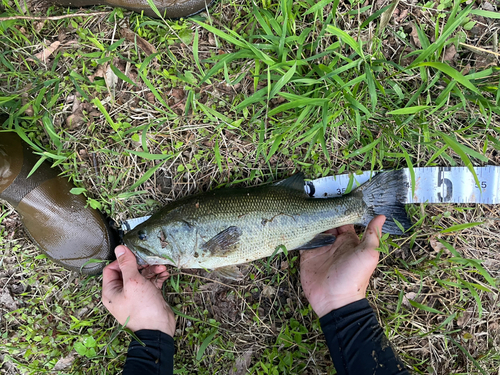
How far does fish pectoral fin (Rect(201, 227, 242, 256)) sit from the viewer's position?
297 cm

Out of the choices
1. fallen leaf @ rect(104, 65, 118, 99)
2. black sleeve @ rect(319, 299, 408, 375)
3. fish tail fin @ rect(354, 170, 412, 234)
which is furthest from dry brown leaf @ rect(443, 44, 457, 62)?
fallen leaf @ rect(104, 65, 118, 99)

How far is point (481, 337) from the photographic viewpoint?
134 inches

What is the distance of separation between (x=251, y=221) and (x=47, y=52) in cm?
294

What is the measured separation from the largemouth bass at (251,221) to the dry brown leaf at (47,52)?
2.20 m

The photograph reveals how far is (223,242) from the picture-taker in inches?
118

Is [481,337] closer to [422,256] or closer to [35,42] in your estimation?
[422,256]

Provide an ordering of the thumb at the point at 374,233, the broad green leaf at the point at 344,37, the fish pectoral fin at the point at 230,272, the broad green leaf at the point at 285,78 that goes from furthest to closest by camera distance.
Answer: the fish pectoral fin at the point at 230,272 → the thumb at the point at 374,233 → the broad green leaf at the point at 285,78 → the broad green leaf at the point at 344,37

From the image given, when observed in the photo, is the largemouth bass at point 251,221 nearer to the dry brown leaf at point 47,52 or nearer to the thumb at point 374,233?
the thumb at point 374,233

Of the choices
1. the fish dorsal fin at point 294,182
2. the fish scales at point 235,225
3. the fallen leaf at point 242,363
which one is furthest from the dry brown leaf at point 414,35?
the fallen leaf at point 242,363

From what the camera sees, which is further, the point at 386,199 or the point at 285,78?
the point at 386,199

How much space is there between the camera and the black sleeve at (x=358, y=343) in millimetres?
2773

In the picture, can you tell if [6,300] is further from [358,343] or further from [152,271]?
[358,343]

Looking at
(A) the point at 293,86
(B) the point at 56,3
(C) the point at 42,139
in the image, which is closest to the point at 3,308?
(C) the point at 42,139

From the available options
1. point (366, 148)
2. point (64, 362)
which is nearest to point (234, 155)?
point (366, 148)
